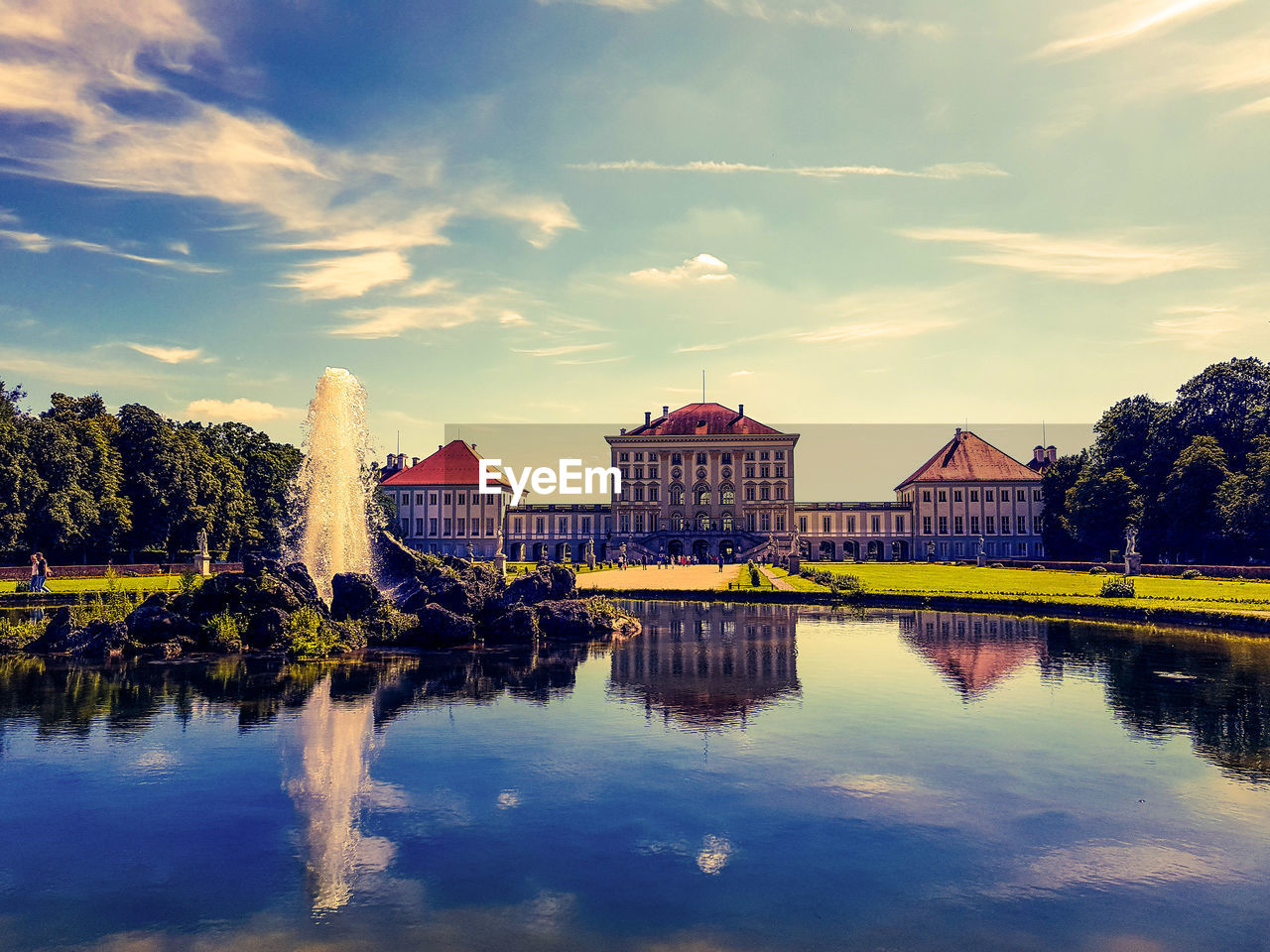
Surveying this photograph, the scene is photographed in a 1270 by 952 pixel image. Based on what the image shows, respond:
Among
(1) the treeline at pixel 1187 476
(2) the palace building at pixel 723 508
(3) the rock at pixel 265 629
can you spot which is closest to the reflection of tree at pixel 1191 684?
(3) the rock at pixel 265 629

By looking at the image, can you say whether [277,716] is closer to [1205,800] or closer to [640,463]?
[1205,800]

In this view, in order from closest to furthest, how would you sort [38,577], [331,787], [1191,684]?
1. [331,787]
2. [1191,684]
3. [38,577]

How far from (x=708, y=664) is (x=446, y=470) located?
8574cm

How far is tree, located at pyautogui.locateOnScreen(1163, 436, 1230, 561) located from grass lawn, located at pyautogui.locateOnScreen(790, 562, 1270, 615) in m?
9.80

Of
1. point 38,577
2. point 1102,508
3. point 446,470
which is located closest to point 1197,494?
point 1102,508

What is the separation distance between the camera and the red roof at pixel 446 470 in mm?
107062

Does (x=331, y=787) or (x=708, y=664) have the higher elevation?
(x=708, y=664)

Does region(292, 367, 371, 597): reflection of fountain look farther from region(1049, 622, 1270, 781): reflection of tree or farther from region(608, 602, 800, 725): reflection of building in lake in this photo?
region(1049, 622, 1270, 781): reflection of tree

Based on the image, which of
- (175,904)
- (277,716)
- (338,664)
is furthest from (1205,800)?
(338,664)

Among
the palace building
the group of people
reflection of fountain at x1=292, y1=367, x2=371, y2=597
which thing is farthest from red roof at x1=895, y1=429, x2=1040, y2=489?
the group of people

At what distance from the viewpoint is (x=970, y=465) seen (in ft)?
340

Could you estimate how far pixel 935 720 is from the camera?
62.3ft

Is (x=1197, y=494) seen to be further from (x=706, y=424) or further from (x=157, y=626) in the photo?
(x=157, y=626)

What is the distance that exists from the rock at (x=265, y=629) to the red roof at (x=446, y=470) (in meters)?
78.1
